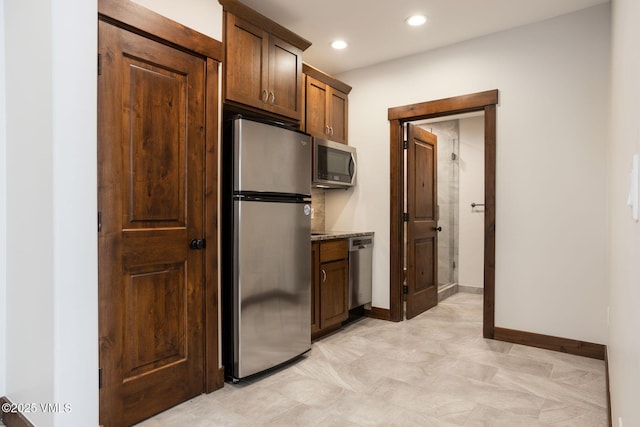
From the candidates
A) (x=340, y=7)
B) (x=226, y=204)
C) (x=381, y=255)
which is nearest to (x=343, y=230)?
(x=381, y=255)

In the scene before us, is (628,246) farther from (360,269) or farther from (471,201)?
(471,201)

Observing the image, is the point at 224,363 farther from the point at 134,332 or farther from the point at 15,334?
the point at 15,334

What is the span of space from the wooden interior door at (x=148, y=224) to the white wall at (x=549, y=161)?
2473 millimetres

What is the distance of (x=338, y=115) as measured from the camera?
394 cm

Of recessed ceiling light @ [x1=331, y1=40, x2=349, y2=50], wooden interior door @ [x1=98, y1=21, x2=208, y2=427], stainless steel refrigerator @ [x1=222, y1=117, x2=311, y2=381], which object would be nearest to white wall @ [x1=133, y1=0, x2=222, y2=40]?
wooden interior door @ [x1=98, y1=21, x2=208, y2=427]

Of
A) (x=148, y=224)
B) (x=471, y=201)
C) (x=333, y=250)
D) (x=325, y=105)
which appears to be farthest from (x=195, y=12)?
(x=471, y=201)

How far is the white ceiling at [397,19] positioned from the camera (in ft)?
9.16

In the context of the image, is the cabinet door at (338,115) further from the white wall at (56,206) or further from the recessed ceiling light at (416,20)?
the white wall at (56,206)

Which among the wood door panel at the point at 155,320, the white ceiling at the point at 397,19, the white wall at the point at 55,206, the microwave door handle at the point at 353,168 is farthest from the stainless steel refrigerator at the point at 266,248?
the microwave door handle at the point at 353,168

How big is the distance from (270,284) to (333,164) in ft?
5.02

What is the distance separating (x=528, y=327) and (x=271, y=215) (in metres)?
2.33

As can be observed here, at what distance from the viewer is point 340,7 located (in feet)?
9.29

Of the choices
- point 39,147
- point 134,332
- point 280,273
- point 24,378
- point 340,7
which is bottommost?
point 24,378

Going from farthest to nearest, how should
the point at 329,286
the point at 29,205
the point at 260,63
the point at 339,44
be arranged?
the point at 339,44
the point at 329,286
the point at 260,63
the point at 29,205
